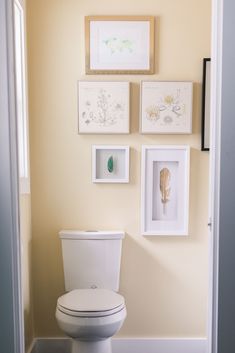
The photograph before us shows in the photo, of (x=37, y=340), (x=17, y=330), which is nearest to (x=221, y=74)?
(x=17, y=330)

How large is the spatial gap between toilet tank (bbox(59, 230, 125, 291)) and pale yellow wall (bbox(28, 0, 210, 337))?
0.44 feet

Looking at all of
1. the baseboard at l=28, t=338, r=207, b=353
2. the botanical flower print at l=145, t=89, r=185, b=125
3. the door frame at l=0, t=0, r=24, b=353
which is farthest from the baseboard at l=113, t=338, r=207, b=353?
the botanical flower print at l=145, t=89, r=185, b=125

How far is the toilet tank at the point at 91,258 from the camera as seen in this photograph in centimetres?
220

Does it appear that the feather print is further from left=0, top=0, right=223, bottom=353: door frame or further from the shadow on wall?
left=0, top=0, right=223, bottom=353: door frame

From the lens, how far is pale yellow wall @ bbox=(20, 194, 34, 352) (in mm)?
2115

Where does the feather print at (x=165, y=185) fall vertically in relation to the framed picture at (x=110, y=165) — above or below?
below

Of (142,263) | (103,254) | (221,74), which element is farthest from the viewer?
(142,263)

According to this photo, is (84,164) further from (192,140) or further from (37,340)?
(37,340)

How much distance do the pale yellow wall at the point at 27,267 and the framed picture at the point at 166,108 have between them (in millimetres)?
875

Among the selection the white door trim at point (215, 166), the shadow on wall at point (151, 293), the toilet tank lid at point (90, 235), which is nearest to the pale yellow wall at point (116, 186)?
the shadow on wall at point (151, 293)

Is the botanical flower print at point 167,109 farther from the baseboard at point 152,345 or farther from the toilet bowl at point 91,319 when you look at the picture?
the baseboard at point 152,345

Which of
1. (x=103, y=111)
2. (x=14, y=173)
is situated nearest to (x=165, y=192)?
(x=103, y=111)

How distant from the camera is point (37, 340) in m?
2.37

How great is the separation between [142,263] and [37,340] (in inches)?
34.0
